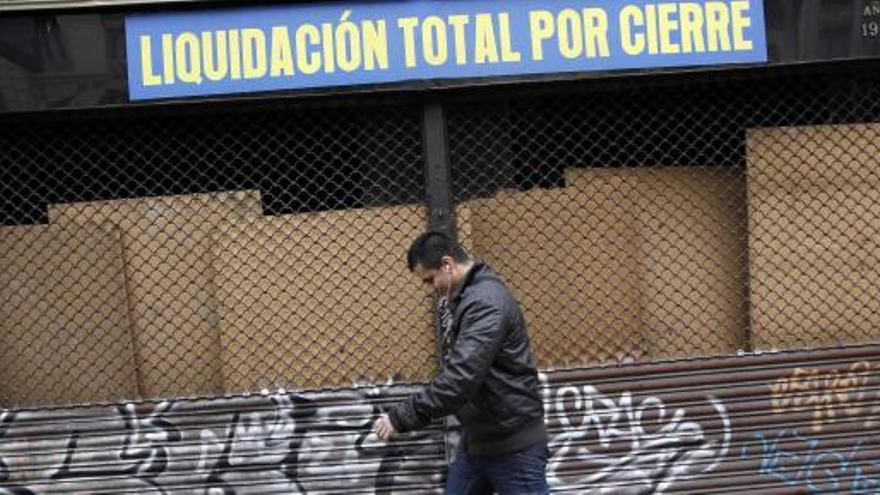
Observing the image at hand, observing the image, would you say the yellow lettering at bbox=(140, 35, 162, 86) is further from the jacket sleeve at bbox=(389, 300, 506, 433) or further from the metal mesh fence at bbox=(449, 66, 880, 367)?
the jacket sleeve at bbox=(389, 300, 506, 433)

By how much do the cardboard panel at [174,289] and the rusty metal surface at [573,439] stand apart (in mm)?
251

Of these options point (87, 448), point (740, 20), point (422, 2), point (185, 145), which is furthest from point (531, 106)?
point (87, 448)

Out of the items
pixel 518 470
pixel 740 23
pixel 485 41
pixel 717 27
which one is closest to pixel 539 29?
pixel 485 41

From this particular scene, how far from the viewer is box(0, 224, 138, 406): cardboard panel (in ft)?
17.7

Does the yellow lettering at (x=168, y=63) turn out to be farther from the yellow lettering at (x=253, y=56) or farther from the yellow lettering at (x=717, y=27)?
the yellow lettering at (x=717, y=27)

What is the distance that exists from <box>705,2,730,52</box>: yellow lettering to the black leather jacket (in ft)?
6.27

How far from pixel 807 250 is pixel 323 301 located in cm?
242

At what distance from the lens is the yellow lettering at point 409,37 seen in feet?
17.2

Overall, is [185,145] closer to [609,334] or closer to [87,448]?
[87,448]

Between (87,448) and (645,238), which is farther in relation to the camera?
(645,238)

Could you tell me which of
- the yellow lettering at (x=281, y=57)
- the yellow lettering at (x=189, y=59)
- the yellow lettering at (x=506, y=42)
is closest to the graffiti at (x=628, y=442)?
the yellow lettering at (x=506, y=42)

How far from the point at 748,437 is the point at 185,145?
3.09 metres

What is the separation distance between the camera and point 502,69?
525cm

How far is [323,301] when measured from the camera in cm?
539
